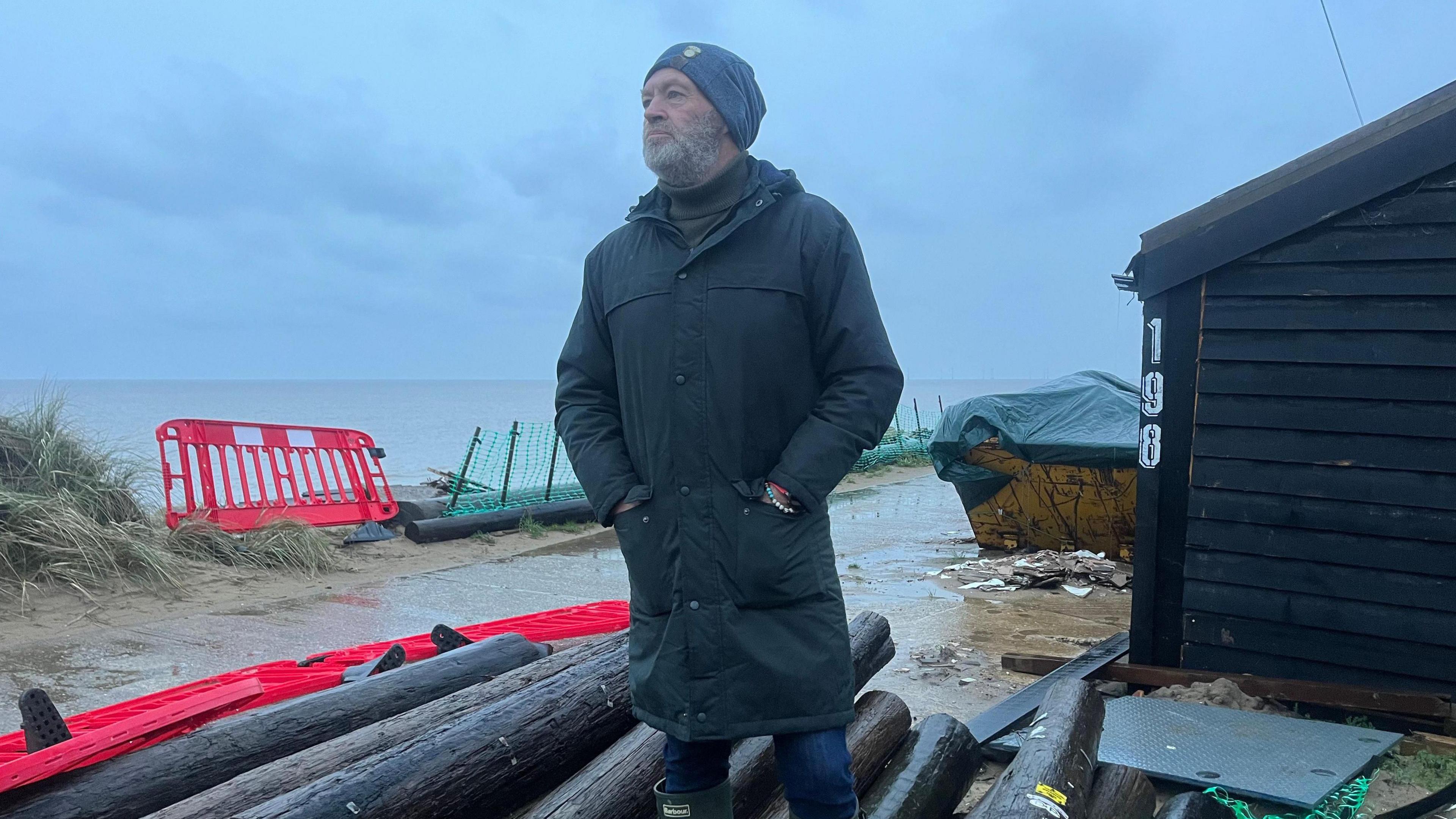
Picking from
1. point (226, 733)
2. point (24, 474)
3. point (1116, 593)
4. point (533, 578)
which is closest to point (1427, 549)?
point (1116, 593)

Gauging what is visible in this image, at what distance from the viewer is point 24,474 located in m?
8.91

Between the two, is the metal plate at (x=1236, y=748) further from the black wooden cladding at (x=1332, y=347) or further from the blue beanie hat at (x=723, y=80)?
the blue beanie hat at (x=723, y=80)

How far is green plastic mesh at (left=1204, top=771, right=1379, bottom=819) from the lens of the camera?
141 inches

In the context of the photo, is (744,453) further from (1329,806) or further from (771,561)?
(1329,806)

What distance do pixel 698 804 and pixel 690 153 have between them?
157 cm

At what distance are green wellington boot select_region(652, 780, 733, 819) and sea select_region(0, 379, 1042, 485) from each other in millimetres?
8444

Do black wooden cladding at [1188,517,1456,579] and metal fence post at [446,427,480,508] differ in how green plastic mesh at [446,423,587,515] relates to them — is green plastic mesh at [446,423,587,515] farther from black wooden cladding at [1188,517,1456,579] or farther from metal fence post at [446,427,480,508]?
black wooden cladding at [1188,517,1456,579]

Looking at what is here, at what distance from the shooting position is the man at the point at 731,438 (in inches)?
89.1

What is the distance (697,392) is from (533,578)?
7477 millimetres

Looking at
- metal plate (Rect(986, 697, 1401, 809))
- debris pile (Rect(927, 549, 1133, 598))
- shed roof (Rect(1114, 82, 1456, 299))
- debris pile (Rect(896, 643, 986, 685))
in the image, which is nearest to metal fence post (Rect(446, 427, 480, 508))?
debris pile (Rect(927, 549, 1133, 598))

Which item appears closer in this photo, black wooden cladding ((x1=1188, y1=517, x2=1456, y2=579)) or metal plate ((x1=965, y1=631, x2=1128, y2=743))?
metal plate ((x1=965, y1=631, x2=1128, y2=743))

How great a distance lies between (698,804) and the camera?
2.47 metres

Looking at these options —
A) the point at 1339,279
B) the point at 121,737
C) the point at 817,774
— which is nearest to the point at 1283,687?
the point at 1339,279

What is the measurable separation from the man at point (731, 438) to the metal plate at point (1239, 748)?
223 centimetres
